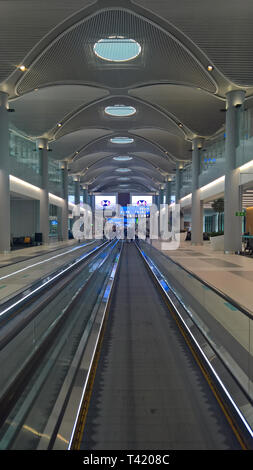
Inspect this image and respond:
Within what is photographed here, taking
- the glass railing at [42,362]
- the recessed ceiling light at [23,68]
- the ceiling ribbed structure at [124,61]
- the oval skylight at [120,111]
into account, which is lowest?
the glass railing at [42,362]

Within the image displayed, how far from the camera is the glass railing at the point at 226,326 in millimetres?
4469

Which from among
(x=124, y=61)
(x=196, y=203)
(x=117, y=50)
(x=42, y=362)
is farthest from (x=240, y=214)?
(x=42, y=362)

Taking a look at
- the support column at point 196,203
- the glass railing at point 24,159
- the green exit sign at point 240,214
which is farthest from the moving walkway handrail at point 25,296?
the support column at point 196,203

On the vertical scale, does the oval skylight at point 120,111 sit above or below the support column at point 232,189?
above

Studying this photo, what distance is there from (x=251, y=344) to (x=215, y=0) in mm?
12926

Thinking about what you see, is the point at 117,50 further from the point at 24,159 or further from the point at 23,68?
the point at 24,159

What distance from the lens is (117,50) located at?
60.0 feet

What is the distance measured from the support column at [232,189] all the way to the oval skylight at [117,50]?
18.3ft

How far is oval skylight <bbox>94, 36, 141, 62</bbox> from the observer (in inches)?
691

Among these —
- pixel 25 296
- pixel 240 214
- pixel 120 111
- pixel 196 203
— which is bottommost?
pixel 25 296

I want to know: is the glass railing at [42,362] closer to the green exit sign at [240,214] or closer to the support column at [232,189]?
the green exit sign at [240,214]

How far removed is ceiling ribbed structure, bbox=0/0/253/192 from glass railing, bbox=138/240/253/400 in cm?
1127

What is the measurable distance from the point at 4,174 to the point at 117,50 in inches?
347

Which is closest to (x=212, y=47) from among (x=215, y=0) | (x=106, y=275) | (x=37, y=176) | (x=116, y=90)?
(x=215, y=0)
